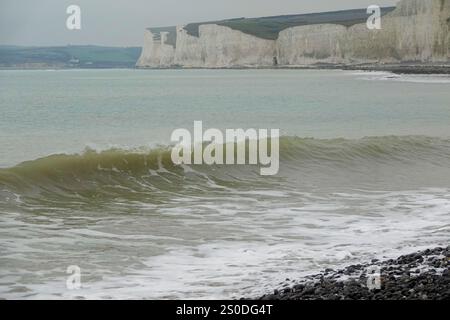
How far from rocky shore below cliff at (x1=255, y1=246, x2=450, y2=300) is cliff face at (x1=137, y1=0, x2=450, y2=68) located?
264 feet

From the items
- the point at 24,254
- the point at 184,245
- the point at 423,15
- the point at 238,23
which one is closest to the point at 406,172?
the point at 184,245

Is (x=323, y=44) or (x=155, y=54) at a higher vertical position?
(x=323, y=44)

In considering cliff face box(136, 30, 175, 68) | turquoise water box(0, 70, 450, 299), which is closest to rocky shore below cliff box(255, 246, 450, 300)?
turquoise water box(0, 70, 450, 299)

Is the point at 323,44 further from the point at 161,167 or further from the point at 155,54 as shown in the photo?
the point at 161,167

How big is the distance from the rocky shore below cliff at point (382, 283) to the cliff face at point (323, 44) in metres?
80.5

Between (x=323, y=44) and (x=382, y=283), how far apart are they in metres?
117

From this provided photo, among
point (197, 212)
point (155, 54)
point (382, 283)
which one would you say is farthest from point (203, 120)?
point (155, 54)

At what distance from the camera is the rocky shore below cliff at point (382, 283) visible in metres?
5.55

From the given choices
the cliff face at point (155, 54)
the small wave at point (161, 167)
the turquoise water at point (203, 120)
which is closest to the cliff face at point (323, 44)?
the cliff face at point (155, 54)

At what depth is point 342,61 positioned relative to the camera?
→ 12094 centimetres

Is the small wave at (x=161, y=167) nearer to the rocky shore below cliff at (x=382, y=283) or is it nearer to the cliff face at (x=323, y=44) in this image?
the rocky shore below cliff at (x=382, y=283)

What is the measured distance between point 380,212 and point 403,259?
10.7 ft

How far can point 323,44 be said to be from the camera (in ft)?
395

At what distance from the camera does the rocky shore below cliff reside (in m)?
5.55
